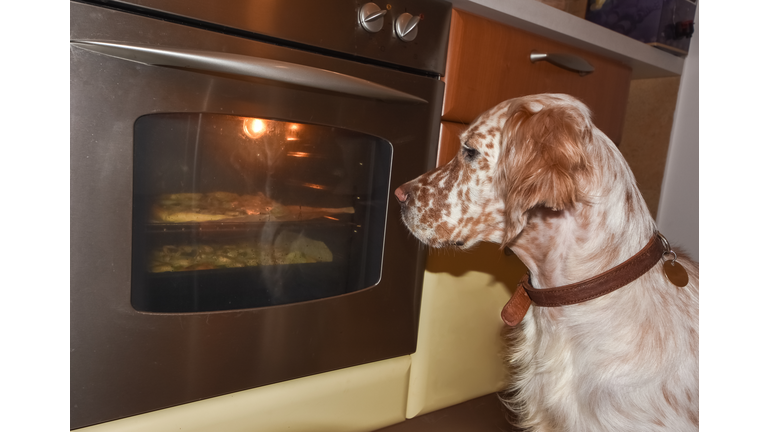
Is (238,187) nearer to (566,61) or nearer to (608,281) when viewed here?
(608,281)

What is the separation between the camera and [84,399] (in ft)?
2.86

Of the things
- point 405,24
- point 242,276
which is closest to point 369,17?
point 405,24

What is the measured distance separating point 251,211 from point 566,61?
107cm

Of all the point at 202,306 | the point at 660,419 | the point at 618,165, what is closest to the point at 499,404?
the point at 660,419

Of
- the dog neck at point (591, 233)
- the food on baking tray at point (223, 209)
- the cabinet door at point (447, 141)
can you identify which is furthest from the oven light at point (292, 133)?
the dog neck at point (591, 233)

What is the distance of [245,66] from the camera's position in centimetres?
90

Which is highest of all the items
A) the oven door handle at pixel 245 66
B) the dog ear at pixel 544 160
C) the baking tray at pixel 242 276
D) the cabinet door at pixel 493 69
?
the cabinet door at pixel 493 69

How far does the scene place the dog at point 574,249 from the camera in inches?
37.7

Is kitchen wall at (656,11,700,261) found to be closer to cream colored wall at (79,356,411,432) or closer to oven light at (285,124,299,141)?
cream colored wall at (79,356,411,432)

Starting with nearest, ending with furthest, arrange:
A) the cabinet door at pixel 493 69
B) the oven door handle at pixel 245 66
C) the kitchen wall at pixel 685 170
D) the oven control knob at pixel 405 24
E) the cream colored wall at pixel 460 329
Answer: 1. the oven door handle at pixel 245 66
2. the oven control knob at pixel 405 24
3. the cabinet door at pixel 493 69
4. the cream colored wall at pixel 460 329
5. the kitchen wall at pixel 685 170

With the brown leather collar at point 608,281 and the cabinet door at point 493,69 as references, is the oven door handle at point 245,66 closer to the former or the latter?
the cabinet door at point 493,69

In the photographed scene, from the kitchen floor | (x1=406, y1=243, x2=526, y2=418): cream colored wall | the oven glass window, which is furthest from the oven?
the kitchen floor

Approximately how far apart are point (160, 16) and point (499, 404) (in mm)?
1483

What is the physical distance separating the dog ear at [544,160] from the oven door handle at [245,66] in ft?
1.09
